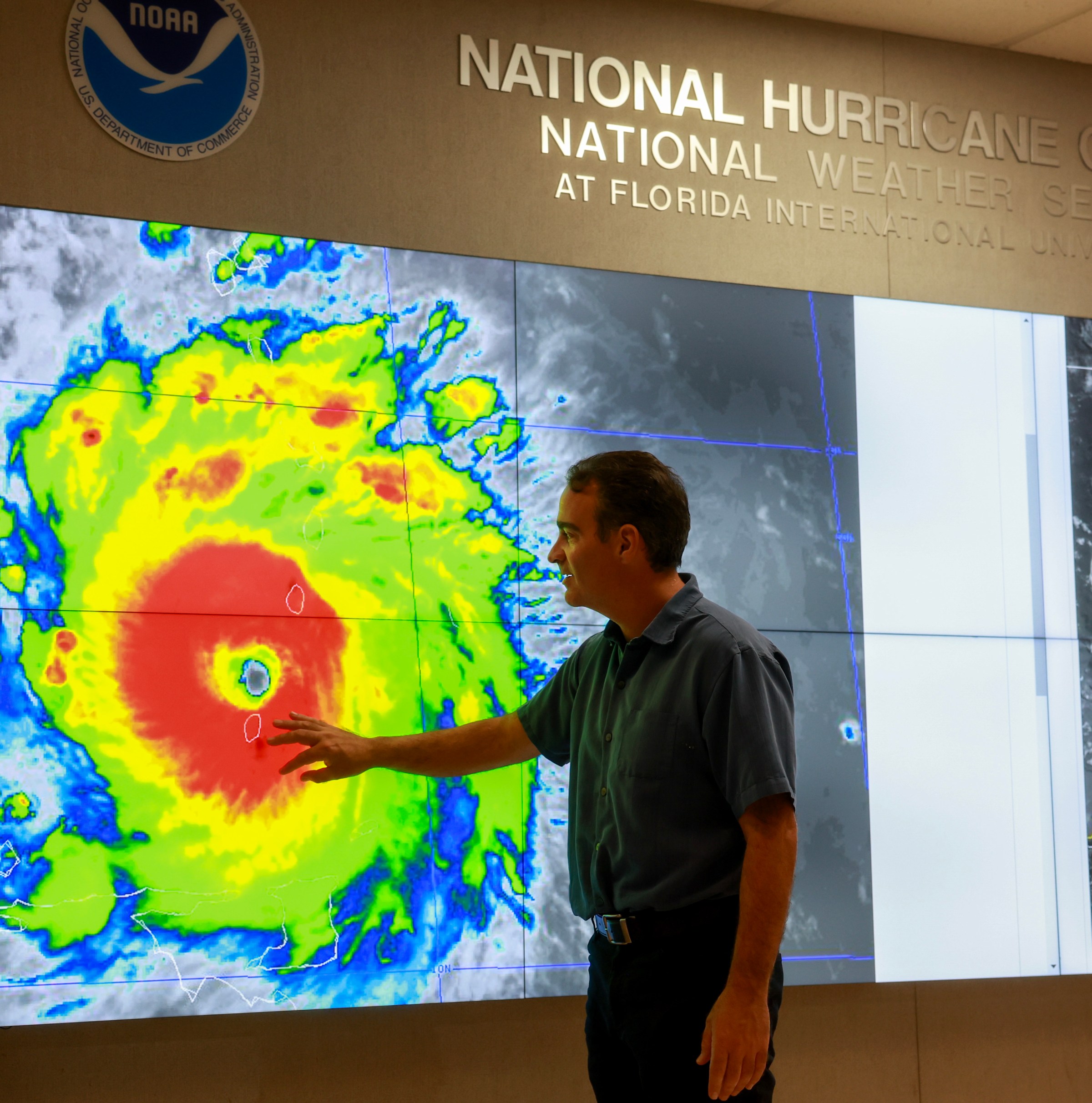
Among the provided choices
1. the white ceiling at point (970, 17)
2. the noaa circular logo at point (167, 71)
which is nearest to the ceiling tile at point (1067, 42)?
the white ceiling at point (970, 17)

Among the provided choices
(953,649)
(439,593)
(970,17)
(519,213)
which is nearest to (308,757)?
(439,593)

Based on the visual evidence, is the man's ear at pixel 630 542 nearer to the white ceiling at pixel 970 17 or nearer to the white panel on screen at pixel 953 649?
the white panel on screen at pixel 953 649

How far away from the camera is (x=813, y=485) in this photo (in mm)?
3012

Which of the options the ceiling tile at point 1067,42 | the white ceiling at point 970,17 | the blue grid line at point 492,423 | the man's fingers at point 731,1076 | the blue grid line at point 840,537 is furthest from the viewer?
the ceiling tile at point 1067,42

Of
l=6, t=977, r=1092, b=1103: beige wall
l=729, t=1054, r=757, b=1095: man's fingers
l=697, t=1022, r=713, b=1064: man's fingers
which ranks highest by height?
l=697, t=1022, r=713, b=1064: man's fingers

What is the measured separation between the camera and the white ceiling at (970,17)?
3.14 metres

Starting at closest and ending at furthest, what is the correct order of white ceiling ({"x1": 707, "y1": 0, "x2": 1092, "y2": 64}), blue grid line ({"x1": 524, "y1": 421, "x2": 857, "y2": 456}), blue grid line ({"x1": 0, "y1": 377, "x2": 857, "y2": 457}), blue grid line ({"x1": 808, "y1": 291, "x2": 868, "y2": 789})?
1. blue grid line ({"x1": 0, "y1": 377, "x2": 857, "y2": 457})
2. blue grid line ({"x1": 524, "y1": 421, "x2": 857, "y2": 456})
3. blue grid line ({"x1": 808, "y1": 291, "x2": 868, "y2": 789})
4. white ceiling ({"x1": 707, "y1": 0, "x2": 1092, "y2": 64})

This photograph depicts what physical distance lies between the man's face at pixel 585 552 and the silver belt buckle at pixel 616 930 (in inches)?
18.8

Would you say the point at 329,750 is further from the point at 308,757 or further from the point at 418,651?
the point at 418,651

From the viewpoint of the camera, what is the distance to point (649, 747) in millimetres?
1947

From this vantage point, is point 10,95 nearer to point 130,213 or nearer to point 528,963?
point 130,213

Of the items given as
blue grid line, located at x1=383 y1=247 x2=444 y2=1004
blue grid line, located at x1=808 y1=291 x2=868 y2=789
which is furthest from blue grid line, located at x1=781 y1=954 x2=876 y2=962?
blue grid line, located at x1=383 y1=247 x2=444 y2=1004

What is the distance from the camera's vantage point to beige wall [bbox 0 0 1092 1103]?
2.61 metres

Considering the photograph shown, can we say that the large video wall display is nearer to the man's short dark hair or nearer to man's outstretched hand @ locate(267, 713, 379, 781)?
man's outstretched hand @ locate(267, 713, 379, 781)
